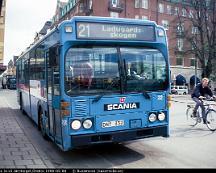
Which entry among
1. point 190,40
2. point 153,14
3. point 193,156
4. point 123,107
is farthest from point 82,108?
point 153,14

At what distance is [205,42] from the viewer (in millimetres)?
49875

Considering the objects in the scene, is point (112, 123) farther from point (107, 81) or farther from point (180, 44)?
point (180, 44)

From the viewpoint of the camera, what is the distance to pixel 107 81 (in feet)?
25.6

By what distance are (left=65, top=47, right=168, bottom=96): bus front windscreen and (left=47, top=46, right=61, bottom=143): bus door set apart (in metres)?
0.40

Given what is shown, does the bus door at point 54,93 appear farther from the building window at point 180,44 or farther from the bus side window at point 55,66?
the building window at point 180,44

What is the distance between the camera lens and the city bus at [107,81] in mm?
7531

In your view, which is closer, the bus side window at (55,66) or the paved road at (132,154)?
the paved road at (132,154)

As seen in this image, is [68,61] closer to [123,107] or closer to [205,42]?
[123,107]

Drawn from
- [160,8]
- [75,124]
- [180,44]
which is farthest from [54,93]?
[160,8]

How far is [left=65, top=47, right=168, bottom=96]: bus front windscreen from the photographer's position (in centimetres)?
756

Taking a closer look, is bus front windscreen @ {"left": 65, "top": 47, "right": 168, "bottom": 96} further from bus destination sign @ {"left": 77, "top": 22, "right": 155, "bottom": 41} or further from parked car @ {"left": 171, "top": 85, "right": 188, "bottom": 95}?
parked car @ {"left": 171, "top": 85, "right": 188, "bottom": 95}

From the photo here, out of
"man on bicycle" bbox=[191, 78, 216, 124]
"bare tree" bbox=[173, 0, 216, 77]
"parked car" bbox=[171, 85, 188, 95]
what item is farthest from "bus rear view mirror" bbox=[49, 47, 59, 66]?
"parked car" bbox=[171, 85, 188, 95]

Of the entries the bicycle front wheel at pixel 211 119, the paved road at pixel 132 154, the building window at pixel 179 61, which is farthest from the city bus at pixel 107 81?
the building window at pixel 179 61

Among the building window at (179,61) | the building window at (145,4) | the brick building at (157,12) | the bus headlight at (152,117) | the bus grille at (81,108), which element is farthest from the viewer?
the building window at (179,61)
